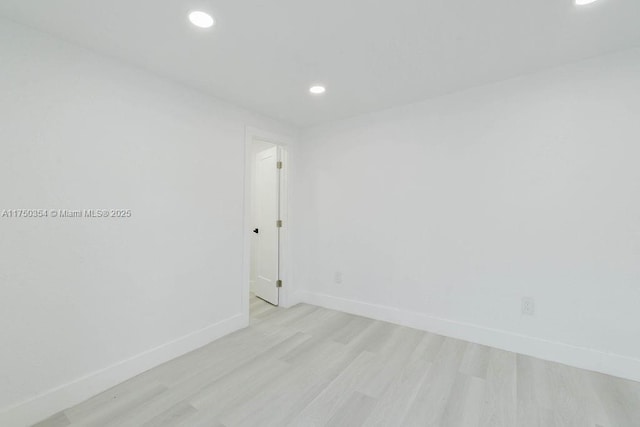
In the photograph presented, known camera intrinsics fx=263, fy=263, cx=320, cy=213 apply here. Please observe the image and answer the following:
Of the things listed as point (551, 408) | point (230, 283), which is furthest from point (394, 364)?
point (230, 283)

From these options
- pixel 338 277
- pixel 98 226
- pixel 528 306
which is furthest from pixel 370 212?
pixel 98 226

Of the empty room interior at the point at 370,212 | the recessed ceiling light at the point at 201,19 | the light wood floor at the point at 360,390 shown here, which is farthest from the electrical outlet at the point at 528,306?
the recessed ceiling light at the point at 201,19

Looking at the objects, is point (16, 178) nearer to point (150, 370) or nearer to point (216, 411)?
point (150, 370)

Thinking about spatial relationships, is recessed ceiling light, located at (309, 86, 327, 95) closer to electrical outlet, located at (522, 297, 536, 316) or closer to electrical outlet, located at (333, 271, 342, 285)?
electrical outlet, located at (333, 271, 342, 285)

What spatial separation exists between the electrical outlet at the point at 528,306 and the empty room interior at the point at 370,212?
14mm

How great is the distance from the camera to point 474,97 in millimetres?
2521

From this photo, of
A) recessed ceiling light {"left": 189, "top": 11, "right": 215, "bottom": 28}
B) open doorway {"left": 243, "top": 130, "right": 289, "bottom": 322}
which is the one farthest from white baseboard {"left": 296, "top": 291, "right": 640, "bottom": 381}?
recessed ceiling light {"left": 189, "top": 11, "right": 215, "bottom": 28}

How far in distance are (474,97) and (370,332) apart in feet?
8.36

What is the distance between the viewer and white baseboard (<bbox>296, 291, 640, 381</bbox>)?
6.42 ft

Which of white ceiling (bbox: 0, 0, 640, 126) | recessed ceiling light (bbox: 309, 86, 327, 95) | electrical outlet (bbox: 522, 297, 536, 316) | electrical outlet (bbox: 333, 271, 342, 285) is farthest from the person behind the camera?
electrical outlet (bbox: 333, 271, 342, 285)

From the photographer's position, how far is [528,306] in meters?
2.27

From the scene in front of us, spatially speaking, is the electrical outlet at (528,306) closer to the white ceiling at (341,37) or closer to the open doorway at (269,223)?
the white ceiling at (341,37)

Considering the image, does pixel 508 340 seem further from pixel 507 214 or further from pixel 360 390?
pixel 360 390

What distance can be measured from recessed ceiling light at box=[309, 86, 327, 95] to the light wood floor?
2.43 meters
